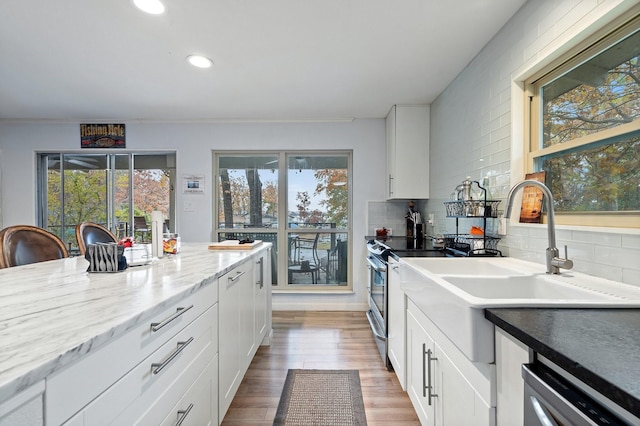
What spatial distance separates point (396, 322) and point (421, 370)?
A: 1.65ft

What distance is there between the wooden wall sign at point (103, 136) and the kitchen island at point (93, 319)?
2606 mm

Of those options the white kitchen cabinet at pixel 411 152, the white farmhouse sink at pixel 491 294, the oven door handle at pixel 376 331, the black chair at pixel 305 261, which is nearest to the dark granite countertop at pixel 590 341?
the white farmhouse sink at pixel 491 294

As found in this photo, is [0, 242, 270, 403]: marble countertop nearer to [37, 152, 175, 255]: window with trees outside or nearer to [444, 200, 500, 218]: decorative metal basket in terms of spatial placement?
[444, 200, 500, 218]: decorative metal basket

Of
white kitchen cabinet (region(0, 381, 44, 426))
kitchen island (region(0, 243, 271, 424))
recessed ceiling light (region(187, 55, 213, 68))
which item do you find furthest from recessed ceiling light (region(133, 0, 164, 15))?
white kitchen cabinet (region(0, 381, 44, 426))

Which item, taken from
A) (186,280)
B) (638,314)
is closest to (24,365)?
(186,280)

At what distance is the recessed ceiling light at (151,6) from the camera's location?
1640mm

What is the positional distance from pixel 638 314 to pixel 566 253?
0.55m

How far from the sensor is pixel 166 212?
381 cm

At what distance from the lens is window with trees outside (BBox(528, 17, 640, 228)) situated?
1.11m

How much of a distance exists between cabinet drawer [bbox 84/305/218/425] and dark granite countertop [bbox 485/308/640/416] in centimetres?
99

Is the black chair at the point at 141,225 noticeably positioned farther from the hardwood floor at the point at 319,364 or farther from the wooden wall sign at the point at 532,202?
the wooden wall sign at the point at 532,202

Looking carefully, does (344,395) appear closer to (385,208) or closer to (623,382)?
(623,382)

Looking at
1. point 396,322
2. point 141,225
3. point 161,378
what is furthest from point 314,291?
point 161,378

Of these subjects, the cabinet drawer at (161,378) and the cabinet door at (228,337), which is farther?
the cabinet door at (228,337)
